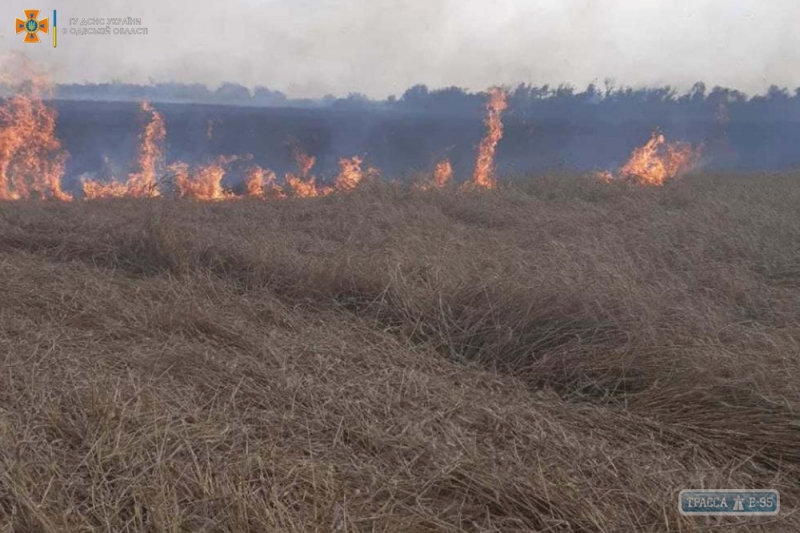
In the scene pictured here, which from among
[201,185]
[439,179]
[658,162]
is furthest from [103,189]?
[658,162]

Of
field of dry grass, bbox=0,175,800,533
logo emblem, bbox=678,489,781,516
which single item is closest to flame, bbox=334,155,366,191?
field of dry grass, bbox=0,175,800,533

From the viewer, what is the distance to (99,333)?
3.32m

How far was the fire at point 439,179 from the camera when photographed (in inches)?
379

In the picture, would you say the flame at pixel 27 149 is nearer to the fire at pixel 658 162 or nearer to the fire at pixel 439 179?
the fire at pixel 439 179

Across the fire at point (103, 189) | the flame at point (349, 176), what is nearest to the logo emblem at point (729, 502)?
the flame at point (349, 176)

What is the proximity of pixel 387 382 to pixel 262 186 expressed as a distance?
9128 millimetres

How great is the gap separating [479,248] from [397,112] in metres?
50.2

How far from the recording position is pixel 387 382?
2.78 metres

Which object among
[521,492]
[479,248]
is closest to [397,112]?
[479,248]

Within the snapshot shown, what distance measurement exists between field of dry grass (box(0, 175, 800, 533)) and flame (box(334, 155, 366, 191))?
4.51 meters

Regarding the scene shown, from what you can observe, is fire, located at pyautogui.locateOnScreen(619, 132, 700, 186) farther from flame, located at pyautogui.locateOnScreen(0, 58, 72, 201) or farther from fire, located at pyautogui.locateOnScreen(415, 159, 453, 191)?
flame, located at pyautogui.locateOnScreen(0, 58, 72, 201)

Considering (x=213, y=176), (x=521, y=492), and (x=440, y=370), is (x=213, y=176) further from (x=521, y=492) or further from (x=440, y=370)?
(x=521, y=492)

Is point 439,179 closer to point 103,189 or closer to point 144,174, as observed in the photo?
point 103,189

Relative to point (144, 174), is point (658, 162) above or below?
above
